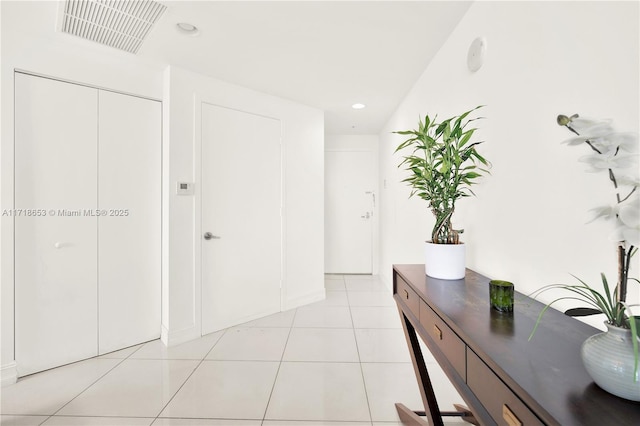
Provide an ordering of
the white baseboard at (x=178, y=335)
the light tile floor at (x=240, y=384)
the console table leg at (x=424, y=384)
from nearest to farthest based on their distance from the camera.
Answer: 1. the console table leg at (x=424, y=384)
2. the light tile floor at (x=240, y=384)
3. the white baseboard at (x=178, y=335)

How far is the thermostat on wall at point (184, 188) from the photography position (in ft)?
8.47

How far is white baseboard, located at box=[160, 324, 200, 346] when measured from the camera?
2521 millimetres

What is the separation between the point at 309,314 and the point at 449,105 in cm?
248

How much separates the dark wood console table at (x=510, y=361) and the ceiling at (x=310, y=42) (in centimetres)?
169

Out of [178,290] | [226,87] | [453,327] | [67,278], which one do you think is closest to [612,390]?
[453,327]

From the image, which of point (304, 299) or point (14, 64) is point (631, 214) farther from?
point (304, 299)

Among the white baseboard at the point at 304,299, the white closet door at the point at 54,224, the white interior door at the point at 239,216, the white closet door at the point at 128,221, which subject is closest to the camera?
the white closet door at the point at 54,224

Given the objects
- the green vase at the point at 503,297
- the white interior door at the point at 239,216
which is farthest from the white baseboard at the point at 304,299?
the green vase at the point at 503,297

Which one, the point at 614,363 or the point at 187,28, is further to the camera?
the point at 187,28

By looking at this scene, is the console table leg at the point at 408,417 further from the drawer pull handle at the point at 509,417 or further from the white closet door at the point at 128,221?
the white closet door at the point at 128,221

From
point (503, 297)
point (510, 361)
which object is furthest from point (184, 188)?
point (510, 361)

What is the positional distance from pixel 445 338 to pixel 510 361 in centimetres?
31

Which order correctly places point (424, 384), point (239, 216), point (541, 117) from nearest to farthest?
point (541, 117), point (424, 384), point (239, 216)

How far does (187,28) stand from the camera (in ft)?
6.67
